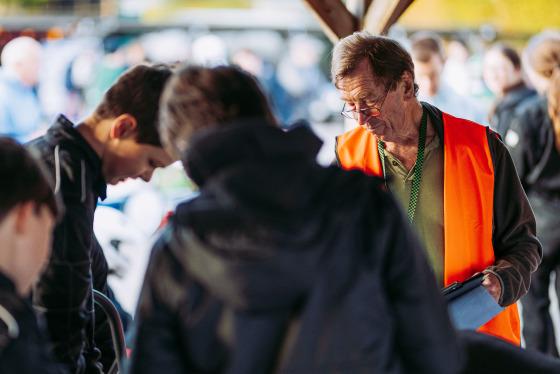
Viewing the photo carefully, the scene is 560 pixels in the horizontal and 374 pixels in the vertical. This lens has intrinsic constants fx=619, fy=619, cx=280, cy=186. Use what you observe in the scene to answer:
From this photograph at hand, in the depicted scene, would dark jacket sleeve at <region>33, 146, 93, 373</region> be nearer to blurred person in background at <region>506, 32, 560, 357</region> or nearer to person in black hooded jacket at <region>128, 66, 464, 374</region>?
person in black hooded jacket at <region>128, 66, 464, 374</region>

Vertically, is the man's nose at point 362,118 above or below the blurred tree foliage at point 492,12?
below

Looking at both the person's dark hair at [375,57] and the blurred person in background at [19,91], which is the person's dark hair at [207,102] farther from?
the blurred person in background at [19,91]

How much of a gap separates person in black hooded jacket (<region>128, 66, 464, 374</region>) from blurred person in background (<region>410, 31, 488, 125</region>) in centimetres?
331

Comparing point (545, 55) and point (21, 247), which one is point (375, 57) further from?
point (545, 55)

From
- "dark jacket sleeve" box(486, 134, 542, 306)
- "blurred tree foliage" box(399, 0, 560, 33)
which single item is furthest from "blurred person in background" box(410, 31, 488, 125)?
"blurred tree foliage" box(399, 0, 560, 33)

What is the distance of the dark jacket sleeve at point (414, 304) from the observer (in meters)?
1.13

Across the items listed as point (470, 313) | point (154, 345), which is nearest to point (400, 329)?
point (154, 345)

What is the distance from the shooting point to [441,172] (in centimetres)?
214

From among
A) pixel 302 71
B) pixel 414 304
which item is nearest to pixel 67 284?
pixel 414 304

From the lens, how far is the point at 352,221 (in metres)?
1.10

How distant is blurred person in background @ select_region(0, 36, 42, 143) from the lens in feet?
19.3

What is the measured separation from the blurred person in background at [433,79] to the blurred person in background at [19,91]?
11.9 feet

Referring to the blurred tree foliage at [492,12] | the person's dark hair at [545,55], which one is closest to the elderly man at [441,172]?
the person's dark hair at [545,55]

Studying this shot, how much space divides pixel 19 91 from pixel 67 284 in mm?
5054
